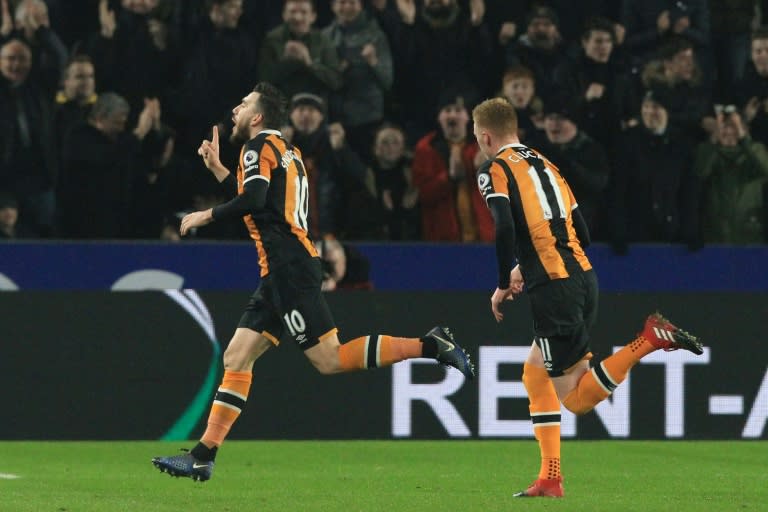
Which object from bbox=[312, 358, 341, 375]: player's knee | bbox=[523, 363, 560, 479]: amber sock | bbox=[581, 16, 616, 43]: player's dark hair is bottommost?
bbox=[523, 363, 560, 479]: amber sock

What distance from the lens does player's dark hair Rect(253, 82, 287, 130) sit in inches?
348

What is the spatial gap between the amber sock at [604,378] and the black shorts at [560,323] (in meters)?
0.12

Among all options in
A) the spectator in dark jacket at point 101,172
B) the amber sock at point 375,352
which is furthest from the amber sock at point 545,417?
the spectator in dark jacket at point 101,172

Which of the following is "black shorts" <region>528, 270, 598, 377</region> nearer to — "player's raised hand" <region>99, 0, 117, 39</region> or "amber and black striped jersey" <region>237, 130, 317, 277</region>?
"amber and black striped jersey" <region>237, 130, 317, 277</region>

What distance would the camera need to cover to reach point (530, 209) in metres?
8.34

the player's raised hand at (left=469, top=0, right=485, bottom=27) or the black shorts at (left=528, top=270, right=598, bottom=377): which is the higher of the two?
the player's raised hand at (left=469, top=0, right=485, bottom=27)

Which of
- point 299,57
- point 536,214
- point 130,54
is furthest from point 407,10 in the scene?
point 536,214

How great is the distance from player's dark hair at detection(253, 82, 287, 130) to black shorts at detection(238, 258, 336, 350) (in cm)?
77

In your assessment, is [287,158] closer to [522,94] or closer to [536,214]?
[536,214]

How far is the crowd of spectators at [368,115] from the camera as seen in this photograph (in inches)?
533
